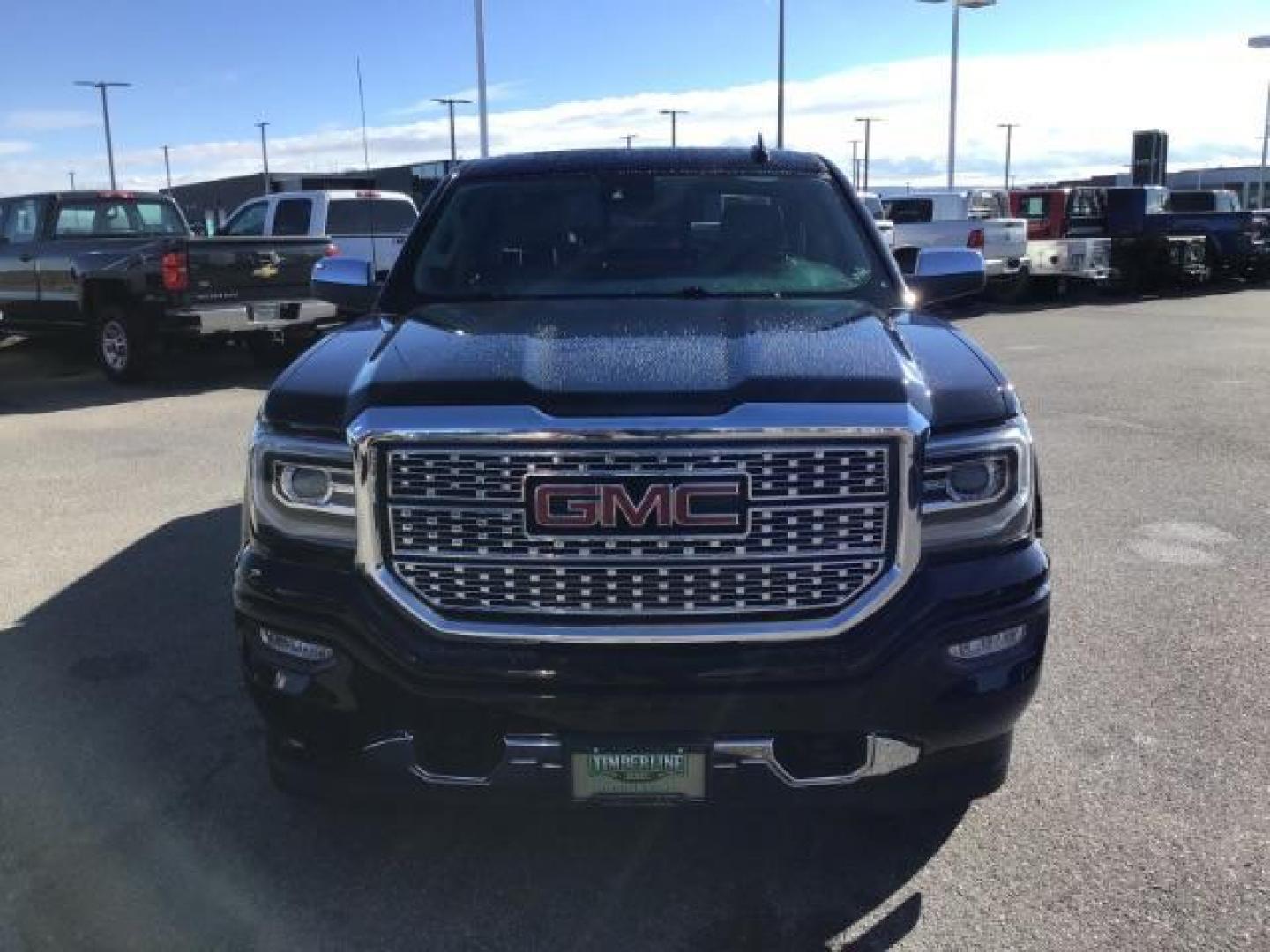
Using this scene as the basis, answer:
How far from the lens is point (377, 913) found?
2.86m

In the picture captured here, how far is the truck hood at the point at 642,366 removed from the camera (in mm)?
2592

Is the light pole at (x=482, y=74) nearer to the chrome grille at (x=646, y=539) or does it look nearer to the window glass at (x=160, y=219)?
the window glass at (x=160, y=219)

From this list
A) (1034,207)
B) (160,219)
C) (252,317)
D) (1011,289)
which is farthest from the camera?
(1034,207)

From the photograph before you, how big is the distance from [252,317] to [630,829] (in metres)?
9.65

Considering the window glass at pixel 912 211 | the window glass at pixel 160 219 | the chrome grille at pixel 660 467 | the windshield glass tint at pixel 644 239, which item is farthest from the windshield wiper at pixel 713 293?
the window glass at pixel 912 211

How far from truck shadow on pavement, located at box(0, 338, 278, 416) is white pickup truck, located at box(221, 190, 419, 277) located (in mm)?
1786

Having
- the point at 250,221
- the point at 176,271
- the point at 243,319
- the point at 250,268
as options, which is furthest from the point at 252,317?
the point at 250,221

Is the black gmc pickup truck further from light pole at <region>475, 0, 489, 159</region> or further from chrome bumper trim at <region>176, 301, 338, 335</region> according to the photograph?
light pole at <region>475, 0, 489, 159</region>

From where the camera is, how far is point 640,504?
8.32 feet

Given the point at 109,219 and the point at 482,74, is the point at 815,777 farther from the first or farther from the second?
the point at 482,74

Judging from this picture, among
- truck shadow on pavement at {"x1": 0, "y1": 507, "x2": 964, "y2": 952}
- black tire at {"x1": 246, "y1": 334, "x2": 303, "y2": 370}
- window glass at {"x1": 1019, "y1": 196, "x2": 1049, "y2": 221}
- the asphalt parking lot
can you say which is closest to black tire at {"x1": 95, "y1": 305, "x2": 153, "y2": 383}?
black tire at {"x1": 246, "y1": 334, "x2": 303, "y2": 370}

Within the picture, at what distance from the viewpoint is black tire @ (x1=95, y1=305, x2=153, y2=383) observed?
38.7ft

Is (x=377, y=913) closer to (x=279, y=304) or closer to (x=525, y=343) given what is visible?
(x=525, y=343)

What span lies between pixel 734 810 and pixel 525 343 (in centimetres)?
125
